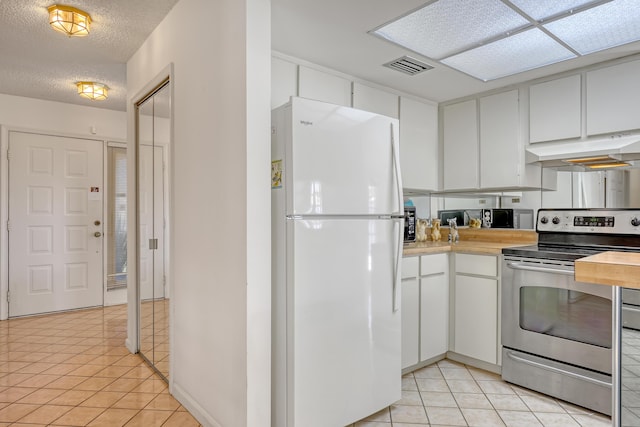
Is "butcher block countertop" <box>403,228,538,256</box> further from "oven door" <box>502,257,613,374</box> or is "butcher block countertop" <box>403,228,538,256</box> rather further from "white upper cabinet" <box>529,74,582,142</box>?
"white upper cabinet" <box>529,74,582,142</box>

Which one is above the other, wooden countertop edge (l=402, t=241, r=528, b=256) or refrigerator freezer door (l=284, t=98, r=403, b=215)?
refrigerator freezer door (l=284, t=98, r=403, b=215)

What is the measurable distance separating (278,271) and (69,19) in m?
2.11

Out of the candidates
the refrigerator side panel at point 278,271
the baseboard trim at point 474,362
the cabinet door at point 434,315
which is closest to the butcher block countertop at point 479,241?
the cabinet door at point 434,315

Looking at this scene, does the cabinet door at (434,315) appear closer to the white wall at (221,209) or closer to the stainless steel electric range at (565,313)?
the stainless steel electric range at (565,313)

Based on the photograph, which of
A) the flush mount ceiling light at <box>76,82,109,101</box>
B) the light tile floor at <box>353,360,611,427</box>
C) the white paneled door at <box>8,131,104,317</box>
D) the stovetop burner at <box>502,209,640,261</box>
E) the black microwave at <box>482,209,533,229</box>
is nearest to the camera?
the light tile floor at <box>353,360,611,427</box>

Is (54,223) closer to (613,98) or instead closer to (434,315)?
(434,315)

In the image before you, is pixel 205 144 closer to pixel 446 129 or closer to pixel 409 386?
pixel 409 386

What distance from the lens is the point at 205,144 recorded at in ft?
6.79

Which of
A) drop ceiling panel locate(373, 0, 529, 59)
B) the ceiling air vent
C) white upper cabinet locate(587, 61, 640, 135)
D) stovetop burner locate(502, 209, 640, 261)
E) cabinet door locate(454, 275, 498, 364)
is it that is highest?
drop ceiling panel locate(373, 0, 529, 59)

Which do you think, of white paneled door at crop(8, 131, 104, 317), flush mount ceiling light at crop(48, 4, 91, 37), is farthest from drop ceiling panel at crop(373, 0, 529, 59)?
white paneled door at crop(8, 131, 104, 317)

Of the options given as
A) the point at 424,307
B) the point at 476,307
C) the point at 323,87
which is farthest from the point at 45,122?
the point at 476,307

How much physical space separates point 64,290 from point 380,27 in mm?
4590

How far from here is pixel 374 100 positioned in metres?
3.11

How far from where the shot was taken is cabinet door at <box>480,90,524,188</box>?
10.2 ft
